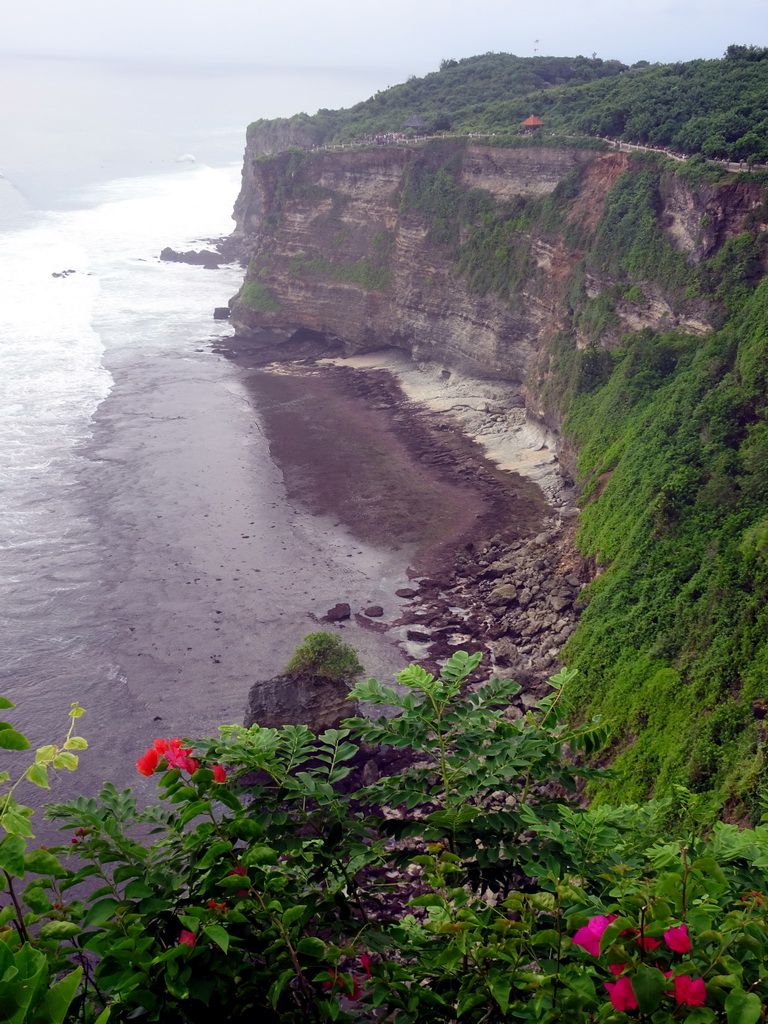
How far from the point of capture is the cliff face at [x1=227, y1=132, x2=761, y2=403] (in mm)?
41562

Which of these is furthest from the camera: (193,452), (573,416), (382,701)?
(193,452)

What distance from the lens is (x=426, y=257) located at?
58.6 m

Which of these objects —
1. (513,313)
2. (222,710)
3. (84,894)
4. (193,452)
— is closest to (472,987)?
(84,894)

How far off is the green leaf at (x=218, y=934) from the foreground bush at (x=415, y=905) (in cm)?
1

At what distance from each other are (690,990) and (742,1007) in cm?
23

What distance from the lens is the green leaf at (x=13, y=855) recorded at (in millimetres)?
4148

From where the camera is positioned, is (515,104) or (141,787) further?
(515,104)

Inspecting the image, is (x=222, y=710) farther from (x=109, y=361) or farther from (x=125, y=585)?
(x=109, y=361)

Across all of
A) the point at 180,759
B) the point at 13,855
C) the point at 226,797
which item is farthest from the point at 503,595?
the point at 13,855

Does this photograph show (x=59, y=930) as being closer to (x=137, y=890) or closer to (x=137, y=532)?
(x=137, y=890)

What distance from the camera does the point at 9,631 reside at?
33219 millimetres

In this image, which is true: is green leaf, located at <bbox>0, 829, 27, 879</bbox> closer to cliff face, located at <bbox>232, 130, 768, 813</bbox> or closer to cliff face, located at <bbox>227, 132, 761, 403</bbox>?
cliff face, located at <bbox>232, 130, 768, 813</bbox>

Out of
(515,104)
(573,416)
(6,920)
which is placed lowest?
(573,416)

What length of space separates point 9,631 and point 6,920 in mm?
31517
